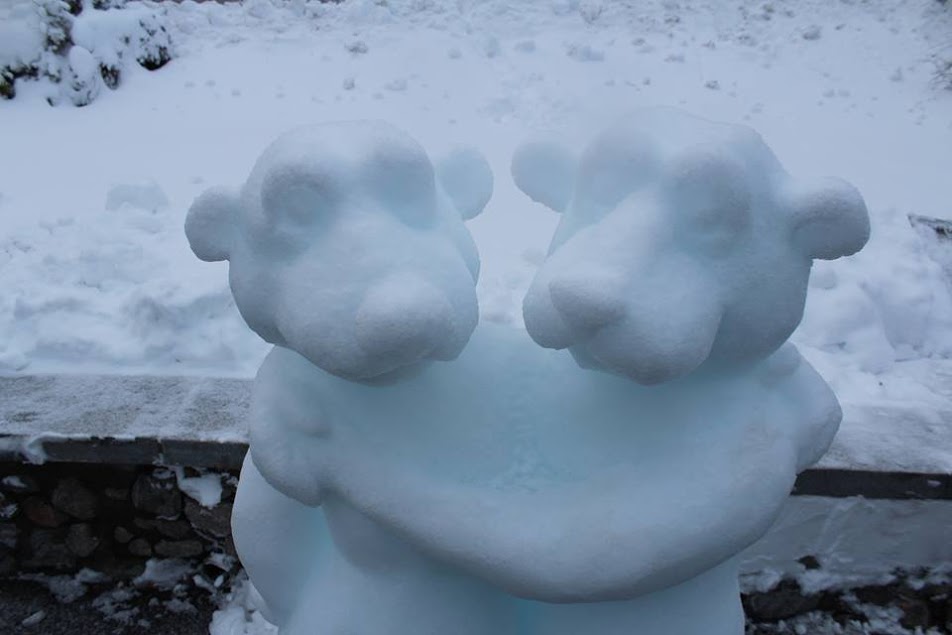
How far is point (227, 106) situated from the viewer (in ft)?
13.3

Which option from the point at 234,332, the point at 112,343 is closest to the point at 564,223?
the point at 234,332

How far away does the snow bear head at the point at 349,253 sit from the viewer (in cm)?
95

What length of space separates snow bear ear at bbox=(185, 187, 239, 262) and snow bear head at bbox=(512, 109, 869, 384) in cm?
38

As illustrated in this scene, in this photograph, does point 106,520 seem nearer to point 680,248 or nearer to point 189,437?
point 189,437

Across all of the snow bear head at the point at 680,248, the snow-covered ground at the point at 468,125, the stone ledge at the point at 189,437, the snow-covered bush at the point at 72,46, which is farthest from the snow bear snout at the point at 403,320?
the snow-covered bush at the point at 72,46

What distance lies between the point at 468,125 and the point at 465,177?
8.70 ft

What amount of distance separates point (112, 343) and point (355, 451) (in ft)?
5.68

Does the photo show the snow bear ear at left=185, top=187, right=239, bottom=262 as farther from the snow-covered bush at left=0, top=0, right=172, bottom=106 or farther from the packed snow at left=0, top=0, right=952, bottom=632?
the snow-covered bush at left=0, top=0, right=172, bottom=106

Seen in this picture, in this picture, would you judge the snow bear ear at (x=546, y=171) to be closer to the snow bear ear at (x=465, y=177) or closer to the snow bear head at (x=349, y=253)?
the snow bear ear at (x=465, y=177)

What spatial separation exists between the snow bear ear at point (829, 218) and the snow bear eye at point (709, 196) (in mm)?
81

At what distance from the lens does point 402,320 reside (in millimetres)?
915

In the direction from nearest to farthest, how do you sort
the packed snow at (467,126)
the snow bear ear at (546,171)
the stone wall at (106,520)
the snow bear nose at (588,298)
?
the snow bear nose at (588,298) → the snow bear ear at (546,171) → the stone wall at (106,520) → the packed snow at (467,126)

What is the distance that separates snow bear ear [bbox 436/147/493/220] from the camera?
1.25 metres

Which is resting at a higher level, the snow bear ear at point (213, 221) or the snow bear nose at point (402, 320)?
the snow bear nose at point (402, 320)
